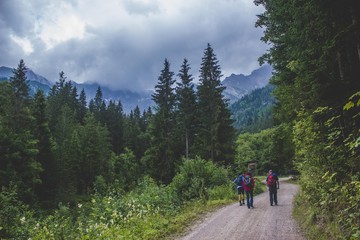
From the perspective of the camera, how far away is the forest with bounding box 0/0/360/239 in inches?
378

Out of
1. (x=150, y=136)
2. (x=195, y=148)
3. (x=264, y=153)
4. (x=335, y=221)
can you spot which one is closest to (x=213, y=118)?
(x=195, y=148)

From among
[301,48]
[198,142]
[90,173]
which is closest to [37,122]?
[90,173]

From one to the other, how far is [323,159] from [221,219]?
5208mm

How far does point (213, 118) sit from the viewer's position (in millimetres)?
40688

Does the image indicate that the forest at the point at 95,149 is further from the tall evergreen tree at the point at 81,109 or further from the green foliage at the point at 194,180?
the tall evergreen tree at the point at 81,109

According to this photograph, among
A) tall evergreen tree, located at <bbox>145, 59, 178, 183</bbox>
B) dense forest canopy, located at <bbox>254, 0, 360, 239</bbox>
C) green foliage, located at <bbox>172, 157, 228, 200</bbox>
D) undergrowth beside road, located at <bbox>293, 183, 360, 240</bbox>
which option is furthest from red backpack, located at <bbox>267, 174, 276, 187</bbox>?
tall evergreen tree, located at <bbox>145, 59, 178, 183</bbox>

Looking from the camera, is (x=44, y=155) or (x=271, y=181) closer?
(x=271, y=181)

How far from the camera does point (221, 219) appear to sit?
44.6ft

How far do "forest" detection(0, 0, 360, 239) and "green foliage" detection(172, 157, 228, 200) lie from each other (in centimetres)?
A: 9

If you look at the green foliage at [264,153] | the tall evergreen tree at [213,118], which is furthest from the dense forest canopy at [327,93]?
the green foliage at [264,153]

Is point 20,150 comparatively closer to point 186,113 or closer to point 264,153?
point 186,113

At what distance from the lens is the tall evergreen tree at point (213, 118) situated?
131ft

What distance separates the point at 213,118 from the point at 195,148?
17.4ft

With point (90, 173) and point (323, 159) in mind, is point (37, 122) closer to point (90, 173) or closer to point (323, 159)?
point (90, 173)
